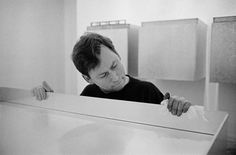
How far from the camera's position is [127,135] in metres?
0.37

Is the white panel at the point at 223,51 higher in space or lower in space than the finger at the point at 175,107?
higher

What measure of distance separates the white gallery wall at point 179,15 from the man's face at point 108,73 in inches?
6.6

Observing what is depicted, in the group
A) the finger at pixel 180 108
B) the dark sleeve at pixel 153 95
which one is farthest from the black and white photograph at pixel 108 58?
the finger at pixel 180 108

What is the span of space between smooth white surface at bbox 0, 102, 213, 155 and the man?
0.53 feet

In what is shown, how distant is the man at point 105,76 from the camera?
2.22 feet

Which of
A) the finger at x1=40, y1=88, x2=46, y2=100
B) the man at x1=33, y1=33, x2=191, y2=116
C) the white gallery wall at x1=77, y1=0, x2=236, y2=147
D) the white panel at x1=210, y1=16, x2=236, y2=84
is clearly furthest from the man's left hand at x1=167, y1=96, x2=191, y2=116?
the white panel at x1=210, y1=16, x2=236, y2=84

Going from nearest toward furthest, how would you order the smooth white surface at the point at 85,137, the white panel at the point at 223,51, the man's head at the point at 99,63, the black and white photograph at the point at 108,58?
1. the smooth white surface at the point at 85,137
2. the black and white photograph at the point at 108,58
3. the man's head at the point at 99,63
4. the white panel at the point at 223,51

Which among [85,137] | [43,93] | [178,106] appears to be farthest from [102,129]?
[43,93]

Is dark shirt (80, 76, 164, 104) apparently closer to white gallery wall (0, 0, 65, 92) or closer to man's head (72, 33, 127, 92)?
man's head (72, 33, 127, 92)

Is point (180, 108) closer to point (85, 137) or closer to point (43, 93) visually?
point (85, 137)

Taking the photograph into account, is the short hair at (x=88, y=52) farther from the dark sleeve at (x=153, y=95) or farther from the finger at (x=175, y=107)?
the finger at (x=175, y=107)

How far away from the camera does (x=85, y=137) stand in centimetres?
38

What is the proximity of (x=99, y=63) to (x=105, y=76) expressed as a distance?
51 millimetres

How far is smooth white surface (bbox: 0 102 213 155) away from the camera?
0.32 metres
